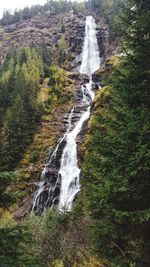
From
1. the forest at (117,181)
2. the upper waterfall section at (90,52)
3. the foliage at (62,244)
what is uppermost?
the upper waterfall section at (90,52)

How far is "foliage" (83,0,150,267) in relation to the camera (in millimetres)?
12320

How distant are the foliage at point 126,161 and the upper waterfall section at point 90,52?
83.8 meters

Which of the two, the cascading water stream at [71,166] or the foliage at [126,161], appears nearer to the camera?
the foliage at [126,161]

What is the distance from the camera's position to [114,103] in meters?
14.6

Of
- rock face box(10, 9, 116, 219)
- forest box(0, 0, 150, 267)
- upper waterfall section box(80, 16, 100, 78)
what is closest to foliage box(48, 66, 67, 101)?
rock face box(10, 9, 116, 219)

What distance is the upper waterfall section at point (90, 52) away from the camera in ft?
344

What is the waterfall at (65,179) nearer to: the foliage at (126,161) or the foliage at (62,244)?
the foliage at (62,244)

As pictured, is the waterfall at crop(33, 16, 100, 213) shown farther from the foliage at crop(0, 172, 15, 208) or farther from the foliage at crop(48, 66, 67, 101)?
the foliage at crop(0, 172, 15, 208)

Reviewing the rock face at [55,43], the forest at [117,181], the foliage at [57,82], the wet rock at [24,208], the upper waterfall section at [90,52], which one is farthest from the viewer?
the upper waterfall section at [90,52]

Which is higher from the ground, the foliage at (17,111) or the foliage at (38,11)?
the foliage at (38,11)

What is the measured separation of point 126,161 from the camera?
1260cm

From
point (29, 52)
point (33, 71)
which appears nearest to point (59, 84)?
point (33, 71)

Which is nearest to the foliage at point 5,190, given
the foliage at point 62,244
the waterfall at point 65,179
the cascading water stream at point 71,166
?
the foliage at point 62,244

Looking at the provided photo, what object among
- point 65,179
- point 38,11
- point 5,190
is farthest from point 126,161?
point 38,11
